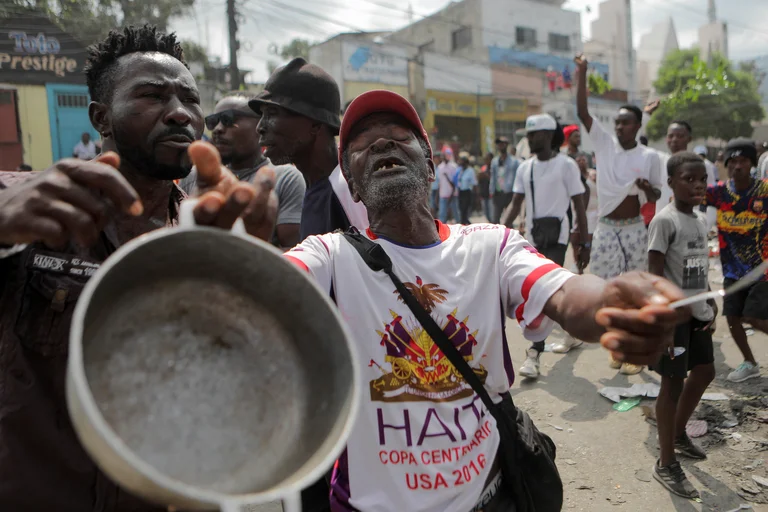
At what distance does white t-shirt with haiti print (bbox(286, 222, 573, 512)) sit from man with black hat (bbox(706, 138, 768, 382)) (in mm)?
3675

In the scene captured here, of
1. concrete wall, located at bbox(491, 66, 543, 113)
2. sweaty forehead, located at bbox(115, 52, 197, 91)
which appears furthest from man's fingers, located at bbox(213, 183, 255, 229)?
concrete wall, located at bbox(491, 66, 543, 113)

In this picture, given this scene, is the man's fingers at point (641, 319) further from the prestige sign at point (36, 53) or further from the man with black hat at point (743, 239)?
the prestige sign at point (36, 53)

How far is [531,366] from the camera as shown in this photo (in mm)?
5090

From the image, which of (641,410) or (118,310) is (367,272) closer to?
(118,310)

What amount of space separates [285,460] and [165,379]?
0.24 meters

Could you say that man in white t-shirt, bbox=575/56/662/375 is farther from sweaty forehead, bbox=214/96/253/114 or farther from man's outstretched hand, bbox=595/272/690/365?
man's outstretched hand, bbox=595/272/690/365

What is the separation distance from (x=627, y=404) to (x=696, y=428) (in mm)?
514

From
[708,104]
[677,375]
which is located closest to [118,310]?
[677,375]

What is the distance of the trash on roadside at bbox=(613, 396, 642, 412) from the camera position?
445 centimetres

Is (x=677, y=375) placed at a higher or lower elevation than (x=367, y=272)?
lower

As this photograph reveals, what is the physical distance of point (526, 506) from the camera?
Answer: 1685mm

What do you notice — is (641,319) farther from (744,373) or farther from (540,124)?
(540,124)

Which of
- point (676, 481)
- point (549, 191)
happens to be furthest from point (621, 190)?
point (676, 481)

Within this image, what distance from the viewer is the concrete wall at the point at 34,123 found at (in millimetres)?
17922
